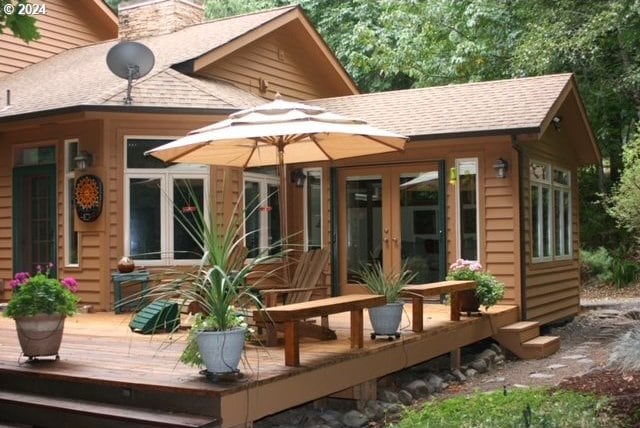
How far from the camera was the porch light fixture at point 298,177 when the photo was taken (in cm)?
1039

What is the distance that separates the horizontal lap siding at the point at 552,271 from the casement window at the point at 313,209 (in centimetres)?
279

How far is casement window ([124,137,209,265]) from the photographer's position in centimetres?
894

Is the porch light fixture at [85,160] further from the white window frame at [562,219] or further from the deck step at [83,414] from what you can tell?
the white window frame at [562,219]

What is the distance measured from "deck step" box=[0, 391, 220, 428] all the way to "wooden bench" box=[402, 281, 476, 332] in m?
2.62

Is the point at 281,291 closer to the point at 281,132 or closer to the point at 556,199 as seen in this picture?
the point at 281,132

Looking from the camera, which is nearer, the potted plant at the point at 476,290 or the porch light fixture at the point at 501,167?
the potted plant at the point at 476,290

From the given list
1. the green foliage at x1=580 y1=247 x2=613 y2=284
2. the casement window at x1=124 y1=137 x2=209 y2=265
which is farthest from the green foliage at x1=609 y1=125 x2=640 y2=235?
the casement window at x1=124 y1=137 x2=209 y2=265

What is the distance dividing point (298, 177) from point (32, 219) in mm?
3535

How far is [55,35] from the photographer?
1384cm

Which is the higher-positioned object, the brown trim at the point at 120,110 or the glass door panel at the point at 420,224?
the brown trim at the point at 120,110

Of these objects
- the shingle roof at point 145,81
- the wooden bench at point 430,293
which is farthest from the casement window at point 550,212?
the shingle roof at point 145,81

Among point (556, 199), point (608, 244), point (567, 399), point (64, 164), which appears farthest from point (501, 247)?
point (608, 244)

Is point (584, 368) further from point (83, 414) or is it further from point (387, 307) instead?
point (83, 414)

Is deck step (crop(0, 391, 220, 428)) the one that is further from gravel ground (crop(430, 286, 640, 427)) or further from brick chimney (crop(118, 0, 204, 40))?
brick chimney (crop(118, 0, 204, 40))
